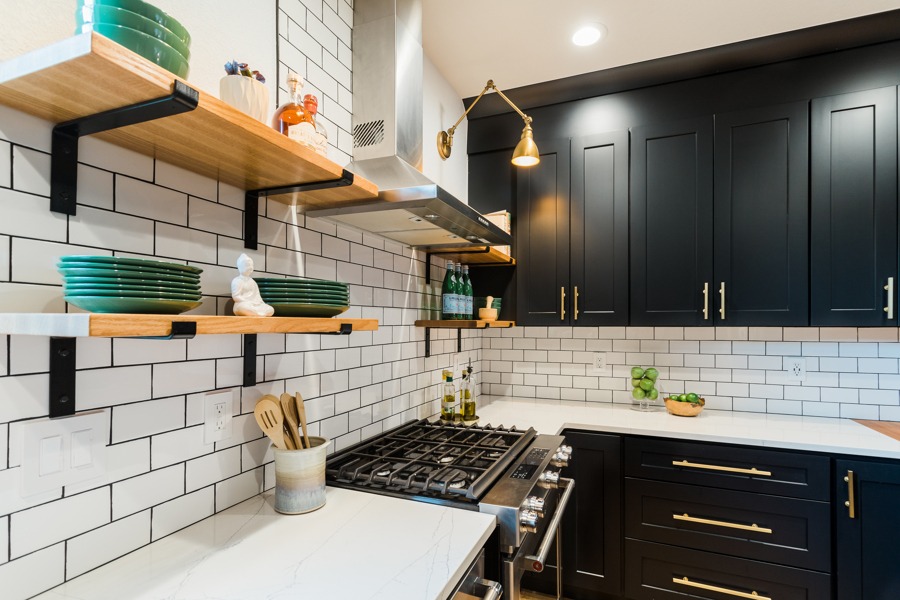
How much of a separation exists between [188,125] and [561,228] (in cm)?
208

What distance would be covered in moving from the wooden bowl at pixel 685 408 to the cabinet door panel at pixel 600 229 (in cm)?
49

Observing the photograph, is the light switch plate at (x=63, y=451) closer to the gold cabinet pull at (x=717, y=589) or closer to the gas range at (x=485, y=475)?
the gas range at (x=485, y=475)

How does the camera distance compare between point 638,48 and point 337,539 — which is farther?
point 638,48

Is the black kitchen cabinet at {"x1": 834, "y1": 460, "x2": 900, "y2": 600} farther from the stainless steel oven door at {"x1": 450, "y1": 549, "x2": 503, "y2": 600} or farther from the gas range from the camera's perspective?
the stainless steel oven door at {"x1": 450, "y1": 549, "x2": 503, "y2": 600}

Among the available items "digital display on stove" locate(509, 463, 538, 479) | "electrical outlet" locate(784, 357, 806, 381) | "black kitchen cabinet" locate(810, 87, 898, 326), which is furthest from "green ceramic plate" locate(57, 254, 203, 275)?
"electrical outlet" locate(784, 357, 806, 381)

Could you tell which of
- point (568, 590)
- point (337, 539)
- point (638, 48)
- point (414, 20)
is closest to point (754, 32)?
point (638, 48)

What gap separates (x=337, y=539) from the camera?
1.08 m

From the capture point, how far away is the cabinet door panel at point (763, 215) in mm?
2189

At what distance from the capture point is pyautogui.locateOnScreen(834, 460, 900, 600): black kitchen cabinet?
179 cm

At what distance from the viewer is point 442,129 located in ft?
8.32

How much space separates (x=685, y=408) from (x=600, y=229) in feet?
3.36

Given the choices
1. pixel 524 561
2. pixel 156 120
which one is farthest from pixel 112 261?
pixel 524 561

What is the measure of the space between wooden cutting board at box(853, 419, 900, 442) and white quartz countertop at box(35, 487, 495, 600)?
1998 mm

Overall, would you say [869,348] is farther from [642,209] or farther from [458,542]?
[458,542]
